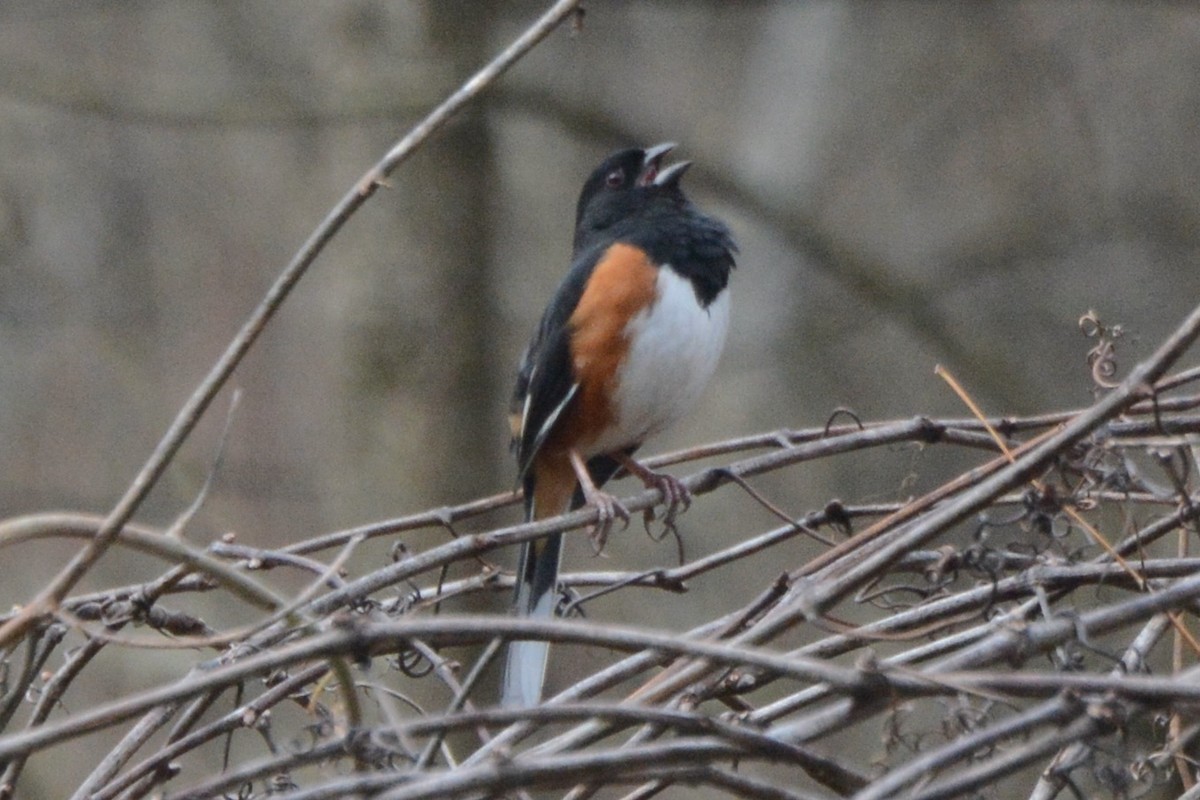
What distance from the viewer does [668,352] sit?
289 cm

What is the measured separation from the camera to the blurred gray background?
484cm

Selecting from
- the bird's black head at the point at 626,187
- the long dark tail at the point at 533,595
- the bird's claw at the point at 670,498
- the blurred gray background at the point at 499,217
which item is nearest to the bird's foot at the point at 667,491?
the bird's claw at the point at 670,498

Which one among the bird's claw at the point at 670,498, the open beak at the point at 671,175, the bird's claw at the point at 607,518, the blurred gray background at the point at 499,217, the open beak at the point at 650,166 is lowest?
the bird's claw at the point at 670,498

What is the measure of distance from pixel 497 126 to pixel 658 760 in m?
4.10

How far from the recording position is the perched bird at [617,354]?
9.53 feet

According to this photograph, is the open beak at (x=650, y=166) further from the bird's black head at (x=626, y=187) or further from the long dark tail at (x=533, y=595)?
the long dark tail at (x=533, y=595)

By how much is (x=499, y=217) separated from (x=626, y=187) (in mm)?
1703

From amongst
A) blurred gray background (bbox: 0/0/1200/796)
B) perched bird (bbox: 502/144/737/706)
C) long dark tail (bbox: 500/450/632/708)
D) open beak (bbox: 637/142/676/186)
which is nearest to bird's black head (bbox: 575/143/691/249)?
open beak (bbox: 637/142/676/186)

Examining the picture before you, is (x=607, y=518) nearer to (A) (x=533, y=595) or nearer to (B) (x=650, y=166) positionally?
(A) (x=533, y=595)

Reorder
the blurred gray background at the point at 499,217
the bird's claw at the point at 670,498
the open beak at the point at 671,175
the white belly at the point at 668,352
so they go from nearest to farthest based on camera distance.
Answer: the bird's claw at the point at 670,498 < the white belly at the point at 668,352 < the open beak at the point at 671,175 < the blurred gray background at the point at 499,217

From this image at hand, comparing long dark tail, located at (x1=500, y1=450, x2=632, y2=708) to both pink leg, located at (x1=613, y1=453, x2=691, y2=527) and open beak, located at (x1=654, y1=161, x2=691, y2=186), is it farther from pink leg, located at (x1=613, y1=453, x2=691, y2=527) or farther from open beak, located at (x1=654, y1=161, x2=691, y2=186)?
open beak, located at (x1=654, y1=161, x2=691, y2=186)

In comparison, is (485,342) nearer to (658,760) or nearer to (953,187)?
(953,187)

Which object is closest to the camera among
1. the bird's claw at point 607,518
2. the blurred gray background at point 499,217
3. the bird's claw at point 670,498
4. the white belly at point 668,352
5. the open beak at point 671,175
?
the bird's claw at point 670,498

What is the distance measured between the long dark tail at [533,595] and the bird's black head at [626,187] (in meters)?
0.47
